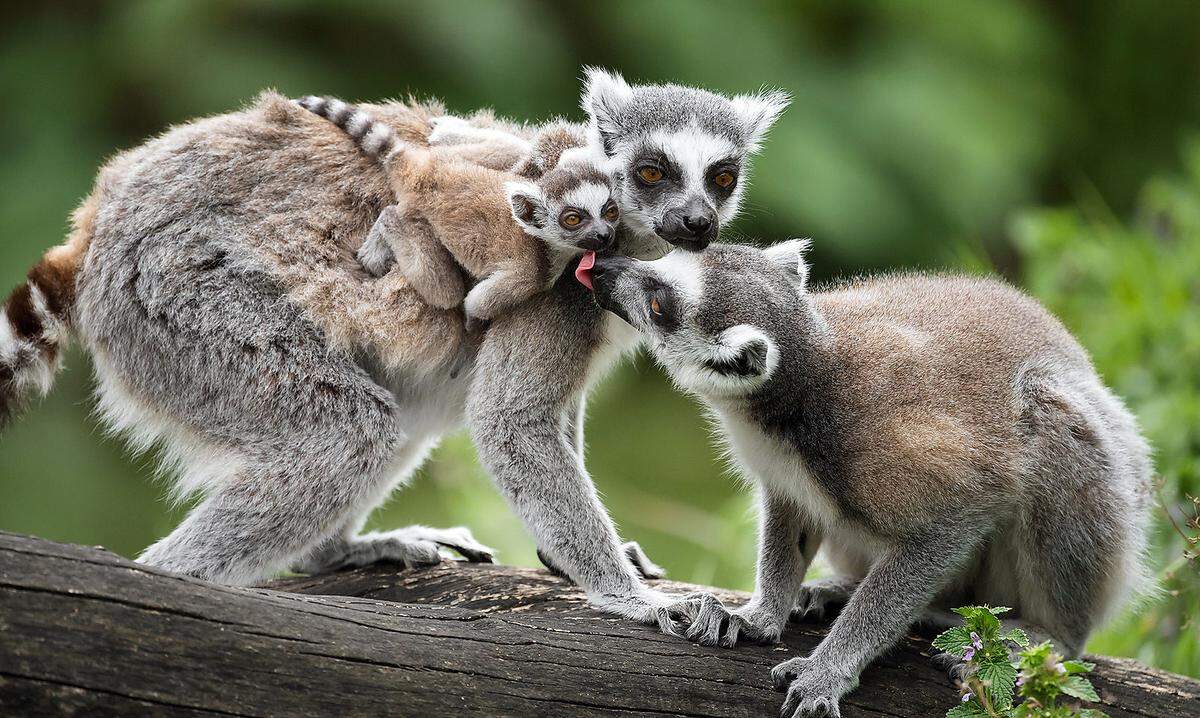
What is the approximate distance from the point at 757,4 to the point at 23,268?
6.83 m

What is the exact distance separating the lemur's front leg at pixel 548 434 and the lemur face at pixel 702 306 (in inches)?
13.7

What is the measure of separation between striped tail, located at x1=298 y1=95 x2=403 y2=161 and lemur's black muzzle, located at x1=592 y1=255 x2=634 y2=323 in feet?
3.68

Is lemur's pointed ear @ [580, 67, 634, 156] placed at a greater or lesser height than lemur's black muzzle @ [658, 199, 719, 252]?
greater

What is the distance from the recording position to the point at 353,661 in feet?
11.8

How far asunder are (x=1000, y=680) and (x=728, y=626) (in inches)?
41.0

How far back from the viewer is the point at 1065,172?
11.9m

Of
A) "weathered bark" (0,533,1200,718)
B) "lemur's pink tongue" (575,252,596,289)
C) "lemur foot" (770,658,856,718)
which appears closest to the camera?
"weathered bark" (0,533,1200,718)

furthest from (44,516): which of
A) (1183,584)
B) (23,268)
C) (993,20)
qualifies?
(993,20)

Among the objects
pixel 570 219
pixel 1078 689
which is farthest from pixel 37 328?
pixel 1078 689

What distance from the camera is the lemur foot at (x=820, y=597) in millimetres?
4777

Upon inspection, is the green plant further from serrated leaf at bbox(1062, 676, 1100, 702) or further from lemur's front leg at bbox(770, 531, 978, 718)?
lemur's front leg at bbox(770, 531, 978, 718)

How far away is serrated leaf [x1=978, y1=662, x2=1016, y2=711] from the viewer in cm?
354

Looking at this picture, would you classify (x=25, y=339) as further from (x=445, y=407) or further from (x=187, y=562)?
(x=445, y=407)

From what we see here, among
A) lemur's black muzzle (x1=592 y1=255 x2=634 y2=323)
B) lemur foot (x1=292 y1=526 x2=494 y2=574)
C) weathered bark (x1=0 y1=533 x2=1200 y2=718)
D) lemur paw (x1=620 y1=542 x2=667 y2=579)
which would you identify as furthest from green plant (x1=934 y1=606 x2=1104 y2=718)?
lemur foot (x1=292 y1=526 x2=494 y2=574)
